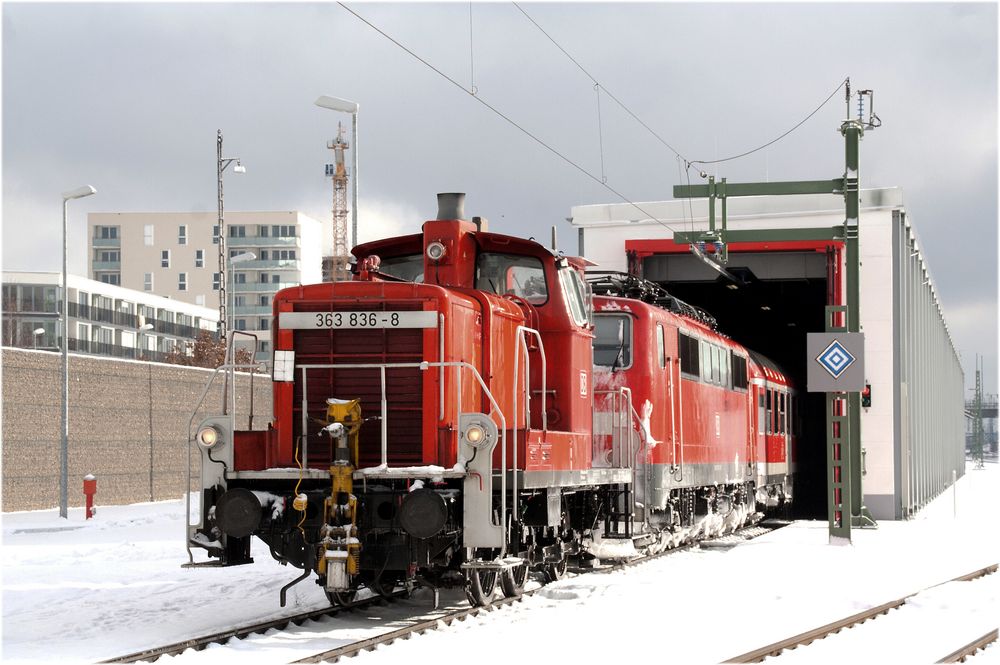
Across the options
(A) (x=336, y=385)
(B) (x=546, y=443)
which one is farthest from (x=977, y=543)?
(A) (x=336, y=385)

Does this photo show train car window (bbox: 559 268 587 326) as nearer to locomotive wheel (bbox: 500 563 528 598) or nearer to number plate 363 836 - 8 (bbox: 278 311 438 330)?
number plate 363 836 - 8 (bbox: 278 311 438 330)

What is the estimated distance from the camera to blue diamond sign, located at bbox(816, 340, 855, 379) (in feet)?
59.9

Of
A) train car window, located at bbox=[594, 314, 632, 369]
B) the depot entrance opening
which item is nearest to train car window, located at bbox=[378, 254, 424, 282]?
train car window, located at bbox=[594, 314, 632, 369]

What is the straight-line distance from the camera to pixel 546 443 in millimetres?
10852

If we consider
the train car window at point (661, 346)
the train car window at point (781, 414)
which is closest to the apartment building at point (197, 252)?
the train car window at point (781, 414)

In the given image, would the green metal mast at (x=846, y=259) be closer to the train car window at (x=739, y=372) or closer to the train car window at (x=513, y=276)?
the train car window at (x=739, y=372)

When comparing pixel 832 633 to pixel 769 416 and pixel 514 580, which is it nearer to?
pixel 514 580

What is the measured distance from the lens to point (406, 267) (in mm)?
12016

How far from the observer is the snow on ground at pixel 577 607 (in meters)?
9.20

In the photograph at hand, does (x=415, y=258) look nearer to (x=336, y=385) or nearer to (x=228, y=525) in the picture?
(x=336, y=385)

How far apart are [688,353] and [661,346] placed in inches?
68.4

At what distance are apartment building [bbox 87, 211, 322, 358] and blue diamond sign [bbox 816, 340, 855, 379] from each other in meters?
73.6

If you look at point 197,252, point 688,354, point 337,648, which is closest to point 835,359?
point 688,354

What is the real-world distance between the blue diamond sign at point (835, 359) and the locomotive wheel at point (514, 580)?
26.3ft
